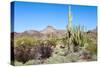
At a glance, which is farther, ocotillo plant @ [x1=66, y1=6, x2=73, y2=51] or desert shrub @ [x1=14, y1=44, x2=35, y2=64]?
ocotillo plant @ [x1=66, y1=6, x2=73, y2=51]

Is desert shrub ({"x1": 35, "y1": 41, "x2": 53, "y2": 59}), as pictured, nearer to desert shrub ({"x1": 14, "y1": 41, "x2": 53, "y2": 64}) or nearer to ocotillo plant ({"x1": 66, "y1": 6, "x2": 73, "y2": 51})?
desert shrub ({"x1": 14, "y1": 41, "x2": 53, "y2": 64})

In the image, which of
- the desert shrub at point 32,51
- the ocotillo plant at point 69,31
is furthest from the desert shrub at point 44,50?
the ocotillo plant at point 69,31

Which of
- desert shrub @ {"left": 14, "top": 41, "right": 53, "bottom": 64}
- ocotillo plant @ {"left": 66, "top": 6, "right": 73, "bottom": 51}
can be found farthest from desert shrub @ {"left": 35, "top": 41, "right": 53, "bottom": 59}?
ocotillo plant @ {"left": 66, "top": 6, "right": 73, "bottom": 51}

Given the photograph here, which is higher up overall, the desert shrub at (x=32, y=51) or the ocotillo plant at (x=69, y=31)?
the ocotillo plant at (x=69, y=31)

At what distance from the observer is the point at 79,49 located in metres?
2.77

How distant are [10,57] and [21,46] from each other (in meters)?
0.17

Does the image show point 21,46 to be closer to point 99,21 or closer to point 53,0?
point 53,0

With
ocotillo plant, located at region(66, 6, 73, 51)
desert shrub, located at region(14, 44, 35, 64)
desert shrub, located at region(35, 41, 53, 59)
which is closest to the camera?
desert shrub, located at region(14, 44, 35, 64)

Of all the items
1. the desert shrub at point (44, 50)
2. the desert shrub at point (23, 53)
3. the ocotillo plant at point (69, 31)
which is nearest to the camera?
the desert shrub at point (23, 53)

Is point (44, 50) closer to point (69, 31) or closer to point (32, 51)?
point (32, 51)

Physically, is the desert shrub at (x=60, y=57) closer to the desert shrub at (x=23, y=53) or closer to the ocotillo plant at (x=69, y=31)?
the ocotillo plant at (x=69, y=31)

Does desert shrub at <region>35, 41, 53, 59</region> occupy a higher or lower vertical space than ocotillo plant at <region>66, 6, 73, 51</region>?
A: lower

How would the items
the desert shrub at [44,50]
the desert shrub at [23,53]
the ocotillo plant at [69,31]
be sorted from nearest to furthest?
the desert shrub at [23,53] < the desert shrub at [44,50] < the ocotillo plant at [69,31]
